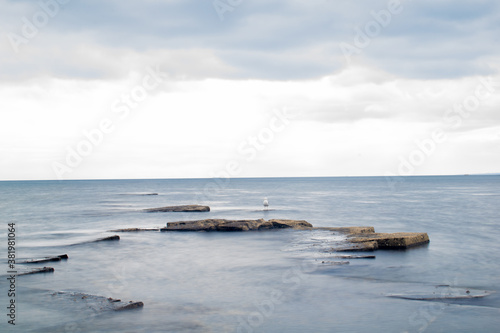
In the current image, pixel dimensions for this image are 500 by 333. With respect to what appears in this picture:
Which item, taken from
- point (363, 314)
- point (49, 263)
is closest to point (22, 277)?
point (49, 263)

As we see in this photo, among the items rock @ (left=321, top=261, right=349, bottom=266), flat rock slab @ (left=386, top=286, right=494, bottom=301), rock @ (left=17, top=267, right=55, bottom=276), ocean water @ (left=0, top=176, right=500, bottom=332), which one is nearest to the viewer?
ocean water @ (left=0, top=176, right=500, bottom=332)

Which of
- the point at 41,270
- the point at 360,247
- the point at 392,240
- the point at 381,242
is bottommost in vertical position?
the point at 41,270

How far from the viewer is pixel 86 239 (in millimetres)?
42719

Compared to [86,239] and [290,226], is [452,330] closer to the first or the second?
[290,226]

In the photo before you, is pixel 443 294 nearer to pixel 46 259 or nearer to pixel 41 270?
pixel 41 270

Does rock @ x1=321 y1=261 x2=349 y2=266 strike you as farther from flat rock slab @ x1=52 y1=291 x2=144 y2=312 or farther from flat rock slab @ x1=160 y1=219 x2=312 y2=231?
flat rock slab @ x1=160 y1=219 x2=312 y2=231

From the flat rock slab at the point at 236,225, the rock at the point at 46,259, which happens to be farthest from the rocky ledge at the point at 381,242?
the rock at the point at 46,259

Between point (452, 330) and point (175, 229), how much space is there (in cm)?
3295

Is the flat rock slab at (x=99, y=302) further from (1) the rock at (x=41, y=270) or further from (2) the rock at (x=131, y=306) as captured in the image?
(1) the rock at (x=41, y=270)

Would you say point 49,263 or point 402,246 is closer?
point 49,263

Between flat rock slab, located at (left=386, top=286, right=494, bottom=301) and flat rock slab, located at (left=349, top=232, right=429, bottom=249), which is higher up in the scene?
flat rock slab, located at (left=349, top=232, right=429, bottom=249)

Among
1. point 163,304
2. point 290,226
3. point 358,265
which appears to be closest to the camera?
point 163,304

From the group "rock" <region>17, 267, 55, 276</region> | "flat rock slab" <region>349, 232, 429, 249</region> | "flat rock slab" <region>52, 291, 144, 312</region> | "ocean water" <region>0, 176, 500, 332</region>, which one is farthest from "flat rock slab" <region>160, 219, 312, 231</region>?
"flat rock slab" <region>52, 291, 144, 312</region>

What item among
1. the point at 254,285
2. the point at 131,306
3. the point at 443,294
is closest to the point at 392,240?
the point at 443,294
